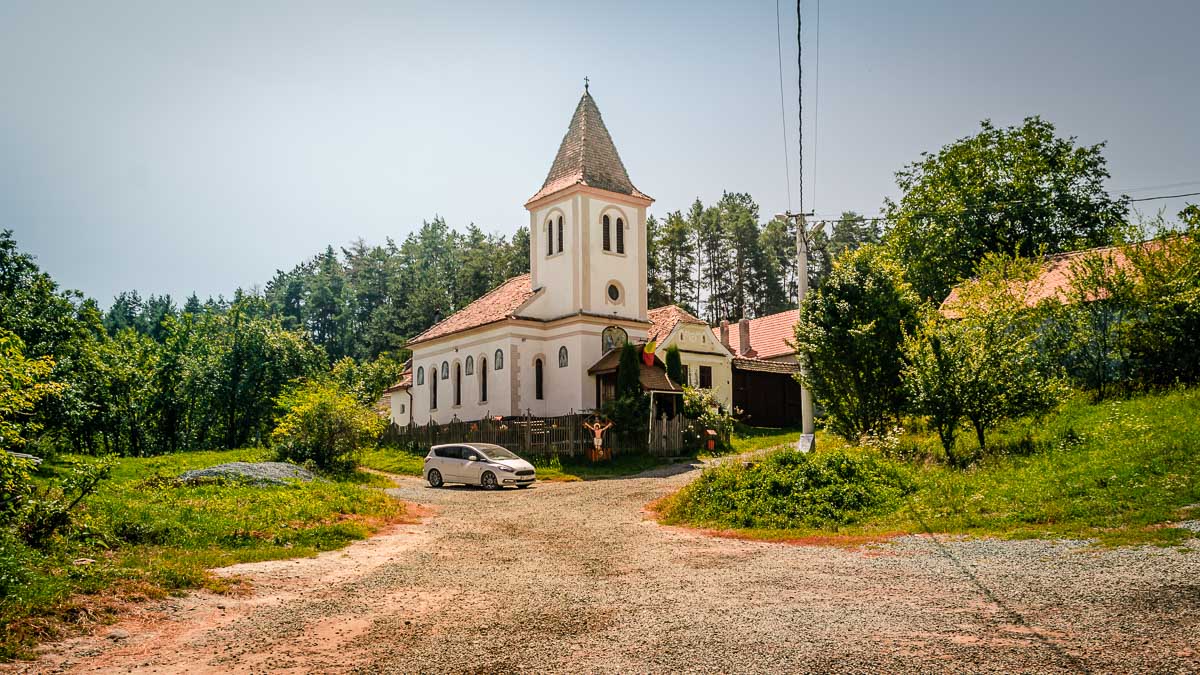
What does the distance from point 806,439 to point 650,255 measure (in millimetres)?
49940

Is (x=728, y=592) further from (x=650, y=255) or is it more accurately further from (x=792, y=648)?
(x=650, y=255)

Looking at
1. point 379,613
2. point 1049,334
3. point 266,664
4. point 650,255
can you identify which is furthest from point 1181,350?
point 650,255

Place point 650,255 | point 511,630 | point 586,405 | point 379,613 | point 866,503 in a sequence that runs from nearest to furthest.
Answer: point 511,630, point 379,613, point 866,503, point 586,405, point 650,255

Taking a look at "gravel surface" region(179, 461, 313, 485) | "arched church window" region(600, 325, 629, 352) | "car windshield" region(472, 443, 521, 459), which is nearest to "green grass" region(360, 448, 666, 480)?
"car windshield" region(472, 443, 521, 459)

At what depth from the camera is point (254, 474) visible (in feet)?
64.0

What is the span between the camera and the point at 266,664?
699 centimetres

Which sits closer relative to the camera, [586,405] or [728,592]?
[728,592]

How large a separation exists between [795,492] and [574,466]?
13.7m

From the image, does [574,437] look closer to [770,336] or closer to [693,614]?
[770,336]

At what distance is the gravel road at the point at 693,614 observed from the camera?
6.70 meters

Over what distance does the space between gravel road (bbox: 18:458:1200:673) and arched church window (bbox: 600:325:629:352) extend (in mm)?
22799

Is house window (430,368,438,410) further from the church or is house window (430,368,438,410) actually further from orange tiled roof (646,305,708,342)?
orange tiled roof (646,305,708,342)

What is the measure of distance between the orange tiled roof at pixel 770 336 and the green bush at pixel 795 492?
27.8m

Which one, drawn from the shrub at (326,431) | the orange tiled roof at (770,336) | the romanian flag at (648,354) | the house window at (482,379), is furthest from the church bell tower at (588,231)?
the shrub at (326,431)
